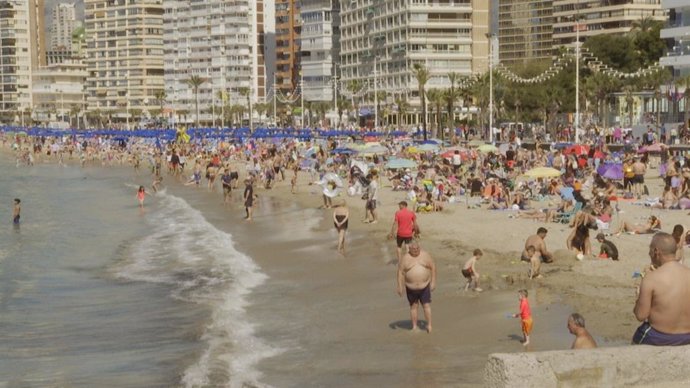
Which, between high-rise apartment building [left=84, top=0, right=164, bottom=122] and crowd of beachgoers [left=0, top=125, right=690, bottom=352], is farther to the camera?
high-rise apartment building [left=84, top=0, right=164, bottom=122]

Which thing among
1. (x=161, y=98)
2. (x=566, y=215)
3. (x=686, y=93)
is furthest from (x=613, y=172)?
(x=161, y=98)

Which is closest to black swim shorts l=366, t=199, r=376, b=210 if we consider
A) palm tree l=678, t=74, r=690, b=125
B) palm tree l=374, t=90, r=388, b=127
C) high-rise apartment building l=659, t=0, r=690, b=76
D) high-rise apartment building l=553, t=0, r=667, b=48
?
palm tree l=678, t=74, r=690, b=125

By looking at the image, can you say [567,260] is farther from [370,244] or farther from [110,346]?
[110,346]

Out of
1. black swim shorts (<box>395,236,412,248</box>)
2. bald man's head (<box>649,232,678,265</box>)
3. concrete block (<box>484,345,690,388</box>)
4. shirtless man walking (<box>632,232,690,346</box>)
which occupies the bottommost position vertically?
black swim shorts (<box>395,236,412,248</box>)

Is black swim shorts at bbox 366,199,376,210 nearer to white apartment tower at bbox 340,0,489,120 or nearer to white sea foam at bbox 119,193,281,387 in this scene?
white sea foam at bbox 119,193,281,387

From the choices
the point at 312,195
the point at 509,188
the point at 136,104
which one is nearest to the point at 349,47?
the point at 136,104

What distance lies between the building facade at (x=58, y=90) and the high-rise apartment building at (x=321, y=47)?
63.5 meters

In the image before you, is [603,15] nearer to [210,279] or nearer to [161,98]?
[161,98]

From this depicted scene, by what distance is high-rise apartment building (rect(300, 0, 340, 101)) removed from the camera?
411 ft

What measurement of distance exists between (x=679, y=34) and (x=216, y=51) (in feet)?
313

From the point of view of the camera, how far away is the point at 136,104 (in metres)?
156

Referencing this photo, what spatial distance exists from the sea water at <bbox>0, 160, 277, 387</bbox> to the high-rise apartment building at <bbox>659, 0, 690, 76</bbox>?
32.0 metres

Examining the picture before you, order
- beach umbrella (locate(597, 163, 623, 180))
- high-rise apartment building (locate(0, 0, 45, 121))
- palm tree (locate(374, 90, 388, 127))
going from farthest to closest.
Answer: high-rise apartment building (locate(0, 0, 45, 121))
palm tree (locate(374, 90, 388, 127))
beach umbrella (locate(597, 163, 623, 180))

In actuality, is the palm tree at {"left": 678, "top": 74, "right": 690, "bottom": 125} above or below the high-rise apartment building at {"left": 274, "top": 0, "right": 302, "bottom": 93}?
below
